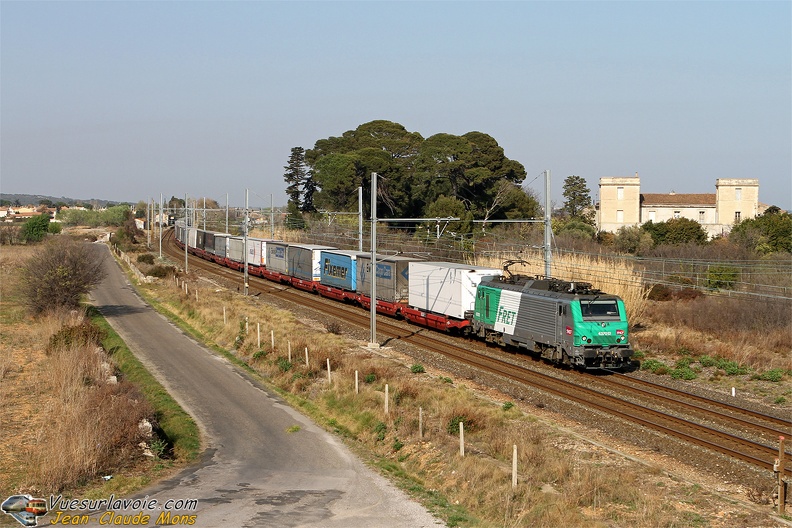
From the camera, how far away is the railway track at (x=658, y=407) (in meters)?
19.4

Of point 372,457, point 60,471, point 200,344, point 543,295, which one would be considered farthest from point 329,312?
point 60,471

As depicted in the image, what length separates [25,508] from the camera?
531 inches

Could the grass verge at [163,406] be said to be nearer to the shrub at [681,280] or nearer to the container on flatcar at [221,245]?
the shrub at [681,280]

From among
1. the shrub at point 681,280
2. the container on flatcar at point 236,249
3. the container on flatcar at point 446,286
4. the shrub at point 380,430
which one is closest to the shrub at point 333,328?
the container on flatcar at point 446,286

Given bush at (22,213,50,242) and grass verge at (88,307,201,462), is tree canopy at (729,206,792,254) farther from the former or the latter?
bush at (22,213,50,242)

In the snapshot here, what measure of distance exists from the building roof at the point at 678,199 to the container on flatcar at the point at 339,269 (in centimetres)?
5412

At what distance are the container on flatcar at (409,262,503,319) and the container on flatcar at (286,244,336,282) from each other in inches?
586

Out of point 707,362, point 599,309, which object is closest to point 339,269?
point 599,309

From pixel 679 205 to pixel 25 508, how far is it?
88541 millimetres

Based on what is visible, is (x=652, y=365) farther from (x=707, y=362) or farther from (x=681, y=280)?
(x=681, y=280)

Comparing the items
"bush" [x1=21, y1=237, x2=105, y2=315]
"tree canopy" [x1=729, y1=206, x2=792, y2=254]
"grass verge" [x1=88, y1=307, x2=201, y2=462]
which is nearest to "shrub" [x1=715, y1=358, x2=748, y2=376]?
"grass verge" [x1=88, y1=307, x2=201, y2=462]

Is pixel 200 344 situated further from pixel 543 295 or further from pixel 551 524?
pixel 551 524

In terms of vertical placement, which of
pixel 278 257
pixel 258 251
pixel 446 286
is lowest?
pixel 278 257

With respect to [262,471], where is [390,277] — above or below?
above
